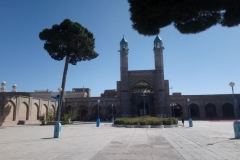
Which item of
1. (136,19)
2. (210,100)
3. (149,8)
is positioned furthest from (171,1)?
(210,100)

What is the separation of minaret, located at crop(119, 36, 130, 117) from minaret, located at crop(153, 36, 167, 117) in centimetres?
593

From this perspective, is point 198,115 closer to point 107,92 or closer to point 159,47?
point 159,47

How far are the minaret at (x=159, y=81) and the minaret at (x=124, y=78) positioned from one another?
593 centimetres

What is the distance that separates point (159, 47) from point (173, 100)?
11.5 m

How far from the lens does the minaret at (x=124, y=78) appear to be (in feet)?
126

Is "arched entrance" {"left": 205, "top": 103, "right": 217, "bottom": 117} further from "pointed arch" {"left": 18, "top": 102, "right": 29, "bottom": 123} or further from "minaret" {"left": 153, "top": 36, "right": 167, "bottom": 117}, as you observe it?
"pointed arch" {"left": 18, "top": 102, "right": 29, "bottom": 123}

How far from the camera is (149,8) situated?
558 cm

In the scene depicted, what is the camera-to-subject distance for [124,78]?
4031 centimetres

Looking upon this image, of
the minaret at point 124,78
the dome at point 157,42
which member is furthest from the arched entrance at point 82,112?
the dome at point 157,42

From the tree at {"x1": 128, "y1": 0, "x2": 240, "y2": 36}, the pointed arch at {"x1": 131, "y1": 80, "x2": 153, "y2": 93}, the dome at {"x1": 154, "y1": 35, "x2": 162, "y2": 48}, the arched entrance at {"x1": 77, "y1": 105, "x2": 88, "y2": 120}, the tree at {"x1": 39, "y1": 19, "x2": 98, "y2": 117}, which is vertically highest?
the dome at {"x1": 154, "y1": 35, "x2": 162, "y2": 48}

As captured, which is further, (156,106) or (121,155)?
(156,106)

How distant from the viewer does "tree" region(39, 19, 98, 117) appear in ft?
84.4

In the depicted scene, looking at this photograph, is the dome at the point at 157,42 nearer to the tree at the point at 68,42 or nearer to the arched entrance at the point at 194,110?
the arched entrance at the point at 194,110

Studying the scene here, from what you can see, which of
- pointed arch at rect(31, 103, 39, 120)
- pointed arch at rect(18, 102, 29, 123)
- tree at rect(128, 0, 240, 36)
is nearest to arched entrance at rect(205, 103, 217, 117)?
pointed arch at rect(31, 103, 39, 120)
